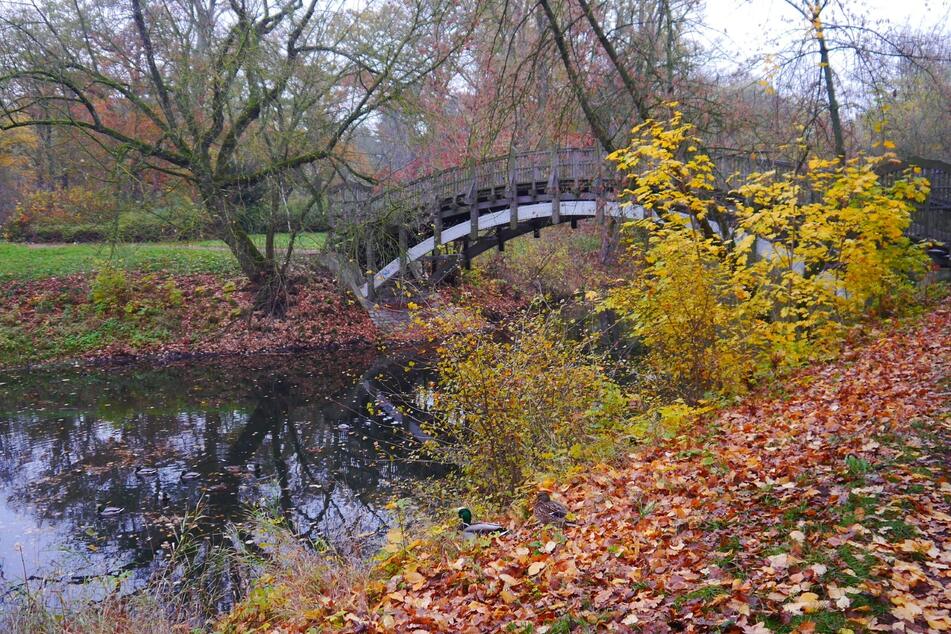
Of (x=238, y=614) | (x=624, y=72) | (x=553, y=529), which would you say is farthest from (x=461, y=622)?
(x=624, y=72)

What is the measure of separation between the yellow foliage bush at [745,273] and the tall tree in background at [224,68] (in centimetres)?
856

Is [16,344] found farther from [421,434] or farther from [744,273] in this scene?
[744,273]

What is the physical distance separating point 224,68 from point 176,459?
8.50 meters

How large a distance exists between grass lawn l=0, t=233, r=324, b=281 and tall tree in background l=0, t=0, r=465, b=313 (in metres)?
2.71

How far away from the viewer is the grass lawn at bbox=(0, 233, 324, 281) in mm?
19047

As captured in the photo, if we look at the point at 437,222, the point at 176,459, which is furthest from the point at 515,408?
the point at 437,222

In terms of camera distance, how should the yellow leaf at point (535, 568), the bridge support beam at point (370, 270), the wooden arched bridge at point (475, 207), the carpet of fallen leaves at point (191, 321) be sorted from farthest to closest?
the bridge support beam at point (370, 270) → the carpet of fallen leaves at point (191, 321) → the wooden arched bridge at point (475, 207) → the yellow leaf at point (535, 568)

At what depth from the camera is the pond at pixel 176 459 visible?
7180mm

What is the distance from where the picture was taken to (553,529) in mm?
4316

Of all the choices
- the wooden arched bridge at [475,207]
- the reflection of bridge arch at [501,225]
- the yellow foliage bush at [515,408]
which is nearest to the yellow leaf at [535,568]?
the yellow foliage bush at [515,408]

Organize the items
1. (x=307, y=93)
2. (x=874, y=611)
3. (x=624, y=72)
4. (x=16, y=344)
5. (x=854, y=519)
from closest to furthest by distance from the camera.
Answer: (x=874, y=611) → (x=854, y=519) → (x=624, y=72) → (x=307, y=93) → (x=16, y=344)

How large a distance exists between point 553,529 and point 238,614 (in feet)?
7.49

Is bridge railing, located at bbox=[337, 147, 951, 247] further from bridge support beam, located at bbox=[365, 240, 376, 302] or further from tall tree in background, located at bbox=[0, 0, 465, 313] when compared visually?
tall tree in background, located at bbox=[0, 0, 465, 313]

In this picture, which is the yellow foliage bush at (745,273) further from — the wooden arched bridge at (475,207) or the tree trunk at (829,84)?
the wooden arched bridge at (475,207)
